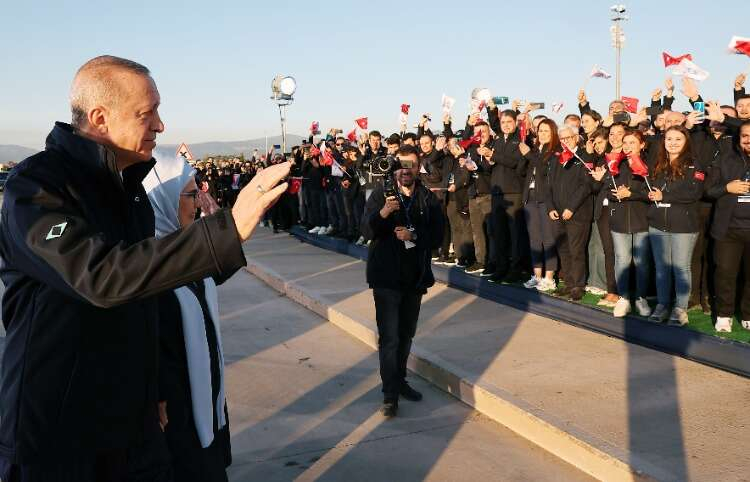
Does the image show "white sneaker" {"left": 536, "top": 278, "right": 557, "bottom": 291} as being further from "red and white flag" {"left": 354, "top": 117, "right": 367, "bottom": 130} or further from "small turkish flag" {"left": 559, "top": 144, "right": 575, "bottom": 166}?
"red and white flag" {"left": 354, "top": 117, "right": 367, "bottom": 130}

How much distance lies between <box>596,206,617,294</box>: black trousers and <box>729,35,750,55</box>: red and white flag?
2234mm

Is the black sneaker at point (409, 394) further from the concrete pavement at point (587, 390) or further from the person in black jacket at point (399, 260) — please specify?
the concrete pavement at point (587, 390)

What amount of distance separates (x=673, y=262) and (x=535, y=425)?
10.9 ft

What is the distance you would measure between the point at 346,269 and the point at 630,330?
6419 mm

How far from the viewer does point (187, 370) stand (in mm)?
3004

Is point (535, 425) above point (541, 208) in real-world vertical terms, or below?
below

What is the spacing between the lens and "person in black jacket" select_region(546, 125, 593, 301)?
880 cm

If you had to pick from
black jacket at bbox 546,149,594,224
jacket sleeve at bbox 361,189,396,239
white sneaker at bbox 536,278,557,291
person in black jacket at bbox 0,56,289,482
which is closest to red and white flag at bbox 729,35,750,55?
black jacket at bbox 546,149,594,224

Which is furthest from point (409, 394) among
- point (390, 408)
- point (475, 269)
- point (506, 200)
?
point (475, 269)

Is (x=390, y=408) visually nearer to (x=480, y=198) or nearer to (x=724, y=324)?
(x=724, y=324)

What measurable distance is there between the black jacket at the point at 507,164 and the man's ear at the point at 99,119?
8.33 m

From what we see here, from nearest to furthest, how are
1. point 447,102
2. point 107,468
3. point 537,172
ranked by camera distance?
point 107,468 < point 537,172 < point 447,102

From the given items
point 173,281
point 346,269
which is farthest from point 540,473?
point 346,269

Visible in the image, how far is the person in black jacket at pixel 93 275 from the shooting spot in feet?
5.90
